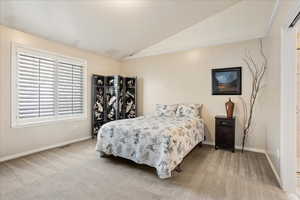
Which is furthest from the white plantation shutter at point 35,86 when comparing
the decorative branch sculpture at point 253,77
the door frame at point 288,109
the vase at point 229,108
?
the decorative branch sculpture at point 253,77

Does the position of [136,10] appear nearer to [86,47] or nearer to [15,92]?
[86,47]

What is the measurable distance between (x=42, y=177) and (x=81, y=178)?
0.56 metres

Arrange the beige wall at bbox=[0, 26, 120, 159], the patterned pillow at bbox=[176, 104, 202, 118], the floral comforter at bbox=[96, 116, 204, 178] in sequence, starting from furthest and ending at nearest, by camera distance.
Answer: the patterned pillow at bbox=[176, 104, 202, 118], the beige wall at bbox=[0, 26, 120, 159], the floral comforter at bbox=[96, 116, 204, 178]

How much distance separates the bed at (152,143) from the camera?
7.09 ft

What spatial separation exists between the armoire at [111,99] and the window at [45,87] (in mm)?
357

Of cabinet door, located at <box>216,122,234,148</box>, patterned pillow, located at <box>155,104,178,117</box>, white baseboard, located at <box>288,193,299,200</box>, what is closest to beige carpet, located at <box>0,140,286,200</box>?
white baseboard, located at <box>288,193,299,200</box>

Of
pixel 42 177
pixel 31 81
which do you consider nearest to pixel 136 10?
pixel 31 81

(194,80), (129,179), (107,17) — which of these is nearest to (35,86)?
(107,17)

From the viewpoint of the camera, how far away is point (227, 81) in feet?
11.7

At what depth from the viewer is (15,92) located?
2.90 meters

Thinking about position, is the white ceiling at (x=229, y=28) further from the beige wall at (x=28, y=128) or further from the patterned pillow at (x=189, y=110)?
the beige wall at (x=28, y=128)

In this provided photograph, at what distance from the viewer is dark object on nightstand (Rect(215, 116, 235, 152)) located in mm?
3225

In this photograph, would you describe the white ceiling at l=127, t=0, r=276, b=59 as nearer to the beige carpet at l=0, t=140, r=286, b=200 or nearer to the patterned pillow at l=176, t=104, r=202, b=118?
the patterned pillow at l=176, t=104, r=202, b=118

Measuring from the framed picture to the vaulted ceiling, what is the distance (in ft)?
3.21
